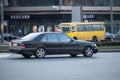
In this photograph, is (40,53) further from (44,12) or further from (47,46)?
(44,12)

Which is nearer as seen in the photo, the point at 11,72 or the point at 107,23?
the point at 11,72

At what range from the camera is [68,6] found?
8025 centimetres

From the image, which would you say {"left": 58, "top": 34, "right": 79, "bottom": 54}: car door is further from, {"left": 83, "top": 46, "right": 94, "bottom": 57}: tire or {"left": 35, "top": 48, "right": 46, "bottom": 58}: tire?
{"left": 35, "top": 48, "right": 46, "bottom": 58}: tire

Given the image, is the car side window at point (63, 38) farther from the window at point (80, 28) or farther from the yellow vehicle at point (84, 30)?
the window at point (80, 28)

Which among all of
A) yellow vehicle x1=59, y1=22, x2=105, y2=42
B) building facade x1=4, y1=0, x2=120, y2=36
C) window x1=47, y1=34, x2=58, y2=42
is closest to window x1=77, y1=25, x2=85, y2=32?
yellow vehicle x1=59, y1=22, x2=105, y2=42

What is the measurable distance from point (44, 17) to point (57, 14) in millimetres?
2735

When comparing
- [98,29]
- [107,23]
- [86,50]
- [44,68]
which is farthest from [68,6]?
[44,68]

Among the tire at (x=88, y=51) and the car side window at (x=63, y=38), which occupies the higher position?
the car side window at (x=63, y=38)

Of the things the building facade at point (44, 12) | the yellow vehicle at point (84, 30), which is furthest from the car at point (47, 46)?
the building facade at point (44, 12)

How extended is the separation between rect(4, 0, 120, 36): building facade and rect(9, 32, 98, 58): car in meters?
53.9

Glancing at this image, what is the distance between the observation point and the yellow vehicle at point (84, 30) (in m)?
52.6

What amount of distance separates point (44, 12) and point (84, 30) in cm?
2744

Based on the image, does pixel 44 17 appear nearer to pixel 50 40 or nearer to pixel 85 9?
pixel 85 9

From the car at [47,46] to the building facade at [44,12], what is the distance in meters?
53.9
